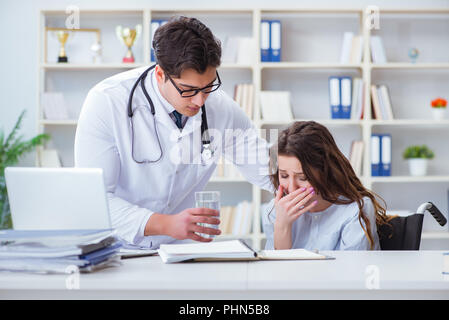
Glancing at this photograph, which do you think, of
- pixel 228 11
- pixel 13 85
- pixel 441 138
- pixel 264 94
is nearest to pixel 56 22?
pixel 13 85

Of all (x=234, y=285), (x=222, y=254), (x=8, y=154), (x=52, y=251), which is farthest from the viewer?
(x=8, y=154)

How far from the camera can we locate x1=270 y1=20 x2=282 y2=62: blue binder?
145 inches

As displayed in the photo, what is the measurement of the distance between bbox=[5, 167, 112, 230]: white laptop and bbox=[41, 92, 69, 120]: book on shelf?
99.1 inches

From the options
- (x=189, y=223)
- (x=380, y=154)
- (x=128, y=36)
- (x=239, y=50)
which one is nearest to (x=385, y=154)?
(x=380, y=154)

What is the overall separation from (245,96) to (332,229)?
1.99m

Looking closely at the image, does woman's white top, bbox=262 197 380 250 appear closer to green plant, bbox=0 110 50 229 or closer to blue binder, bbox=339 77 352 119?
blue binder, bbox=339 77 352 119

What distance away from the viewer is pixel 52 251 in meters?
1.21

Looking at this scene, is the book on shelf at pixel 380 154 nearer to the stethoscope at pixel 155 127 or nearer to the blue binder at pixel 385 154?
the blue binder at pixel 385 154

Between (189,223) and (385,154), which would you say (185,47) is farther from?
(385,154)

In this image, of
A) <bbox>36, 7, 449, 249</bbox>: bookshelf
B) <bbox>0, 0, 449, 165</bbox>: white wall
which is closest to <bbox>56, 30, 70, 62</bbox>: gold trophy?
<bbox>36, 7, 449, 249</bbox>: bookshelf

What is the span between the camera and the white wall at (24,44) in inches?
153

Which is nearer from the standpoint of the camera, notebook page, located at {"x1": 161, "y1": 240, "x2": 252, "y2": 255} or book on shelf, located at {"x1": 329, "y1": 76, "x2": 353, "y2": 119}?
notebook page, located at {"x1": 161, "y1": 240, "x2": 252, "y2": 255}

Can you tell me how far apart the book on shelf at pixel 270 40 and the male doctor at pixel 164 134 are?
167 cm

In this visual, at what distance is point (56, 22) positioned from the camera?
388 cm
